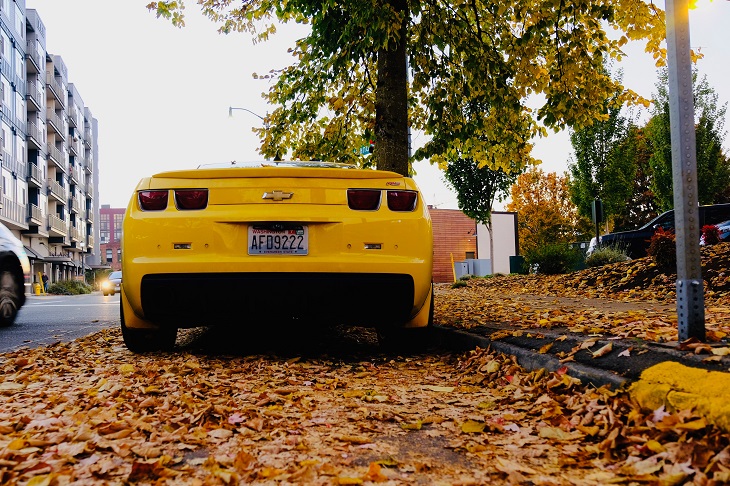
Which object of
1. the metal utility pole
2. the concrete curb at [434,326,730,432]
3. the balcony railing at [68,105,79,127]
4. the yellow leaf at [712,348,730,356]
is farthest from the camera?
A: the balcony railing at [68,105,79,127]

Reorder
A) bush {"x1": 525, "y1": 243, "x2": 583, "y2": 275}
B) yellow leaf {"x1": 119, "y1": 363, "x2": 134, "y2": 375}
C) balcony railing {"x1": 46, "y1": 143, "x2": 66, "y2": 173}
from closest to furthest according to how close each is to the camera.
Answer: yellow leaf {"x1": 119, "y1": 363, "x2": 134, "y2": 375} → bush {"x1": 525, "y1": 243, "x2": 583, "y2": 275} → balcony railing {"x1": 46, "y1": 143, "x2": 66, "y2": 173}

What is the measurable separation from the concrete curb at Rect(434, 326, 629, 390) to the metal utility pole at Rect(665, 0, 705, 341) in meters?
0.62

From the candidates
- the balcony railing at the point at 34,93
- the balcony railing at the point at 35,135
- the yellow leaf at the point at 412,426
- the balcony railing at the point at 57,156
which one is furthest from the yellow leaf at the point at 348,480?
the balcony railing at the point at 57,156

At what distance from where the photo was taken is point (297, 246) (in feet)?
13.0

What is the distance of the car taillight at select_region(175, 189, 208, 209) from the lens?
13.1 feet

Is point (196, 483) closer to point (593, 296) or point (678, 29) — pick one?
point (678, 29)

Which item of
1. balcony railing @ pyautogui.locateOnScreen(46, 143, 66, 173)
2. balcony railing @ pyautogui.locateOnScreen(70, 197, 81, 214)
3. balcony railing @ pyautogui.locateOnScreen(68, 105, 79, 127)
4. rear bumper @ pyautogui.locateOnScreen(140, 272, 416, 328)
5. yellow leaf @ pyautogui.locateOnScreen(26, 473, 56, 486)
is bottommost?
yellow leaf @ pyautogui.locateOnScreen(26, 473, 56, 486)

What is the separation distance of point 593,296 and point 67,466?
8.62 metres

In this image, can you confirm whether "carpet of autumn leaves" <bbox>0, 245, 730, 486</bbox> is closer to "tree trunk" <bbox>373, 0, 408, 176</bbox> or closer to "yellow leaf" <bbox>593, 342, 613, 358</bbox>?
"yellow leaf" <bbox>593, 342, 613, 358</bbox>

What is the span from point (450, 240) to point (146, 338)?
34439 mm

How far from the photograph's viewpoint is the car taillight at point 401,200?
4117mm

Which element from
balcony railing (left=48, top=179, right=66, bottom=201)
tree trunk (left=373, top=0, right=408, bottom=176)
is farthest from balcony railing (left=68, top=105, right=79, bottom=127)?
tree trunk (left=373, top=0, right=408, bottom=176)

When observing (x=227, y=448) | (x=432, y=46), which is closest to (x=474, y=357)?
(x=227, y=448)

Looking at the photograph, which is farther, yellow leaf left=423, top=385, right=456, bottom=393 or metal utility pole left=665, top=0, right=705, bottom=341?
yellow leaf left=423, top=385, right=456, bottom=393
